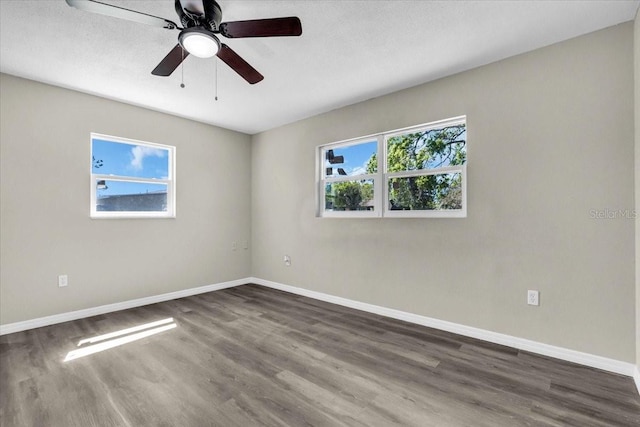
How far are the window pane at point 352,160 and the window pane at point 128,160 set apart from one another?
2.35m

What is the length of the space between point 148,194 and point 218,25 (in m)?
2.91

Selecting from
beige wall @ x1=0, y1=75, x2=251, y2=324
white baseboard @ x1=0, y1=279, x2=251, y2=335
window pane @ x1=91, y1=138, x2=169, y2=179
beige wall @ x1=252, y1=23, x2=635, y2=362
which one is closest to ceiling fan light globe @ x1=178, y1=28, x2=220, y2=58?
beige wall @ x1=252, y1=23, x2=635, y2=362

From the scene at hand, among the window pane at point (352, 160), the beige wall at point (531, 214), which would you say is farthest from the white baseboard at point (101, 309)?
the window pane at point (352, 160)

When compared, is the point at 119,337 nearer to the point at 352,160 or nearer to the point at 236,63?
the point at 236,63

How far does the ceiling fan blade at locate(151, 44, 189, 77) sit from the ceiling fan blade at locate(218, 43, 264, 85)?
250mm

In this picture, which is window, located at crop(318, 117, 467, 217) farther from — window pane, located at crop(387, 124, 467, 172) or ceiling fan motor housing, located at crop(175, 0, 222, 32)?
ceiling fan motor housing, located at crop(175, 0, 222, 32)

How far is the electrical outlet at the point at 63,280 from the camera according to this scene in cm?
323

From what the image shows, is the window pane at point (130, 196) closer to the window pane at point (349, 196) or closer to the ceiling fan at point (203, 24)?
the window pane at point (349, 196)

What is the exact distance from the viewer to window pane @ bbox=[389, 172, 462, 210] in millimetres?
3020

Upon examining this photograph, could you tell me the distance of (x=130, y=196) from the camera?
3.88 m

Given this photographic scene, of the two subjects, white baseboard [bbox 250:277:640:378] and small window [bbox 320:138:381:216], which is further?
small window [bbox 320:138:381:216]

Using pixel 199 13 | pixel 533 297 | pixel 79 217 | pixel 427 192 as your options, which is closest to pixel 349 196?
pixel 427 192

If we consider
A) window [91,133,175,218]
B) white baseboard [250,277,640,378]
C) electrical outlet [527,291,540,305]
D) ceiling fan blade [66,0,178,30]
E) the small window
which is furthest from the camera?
the small window

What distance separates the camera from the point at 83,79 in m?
3.04
